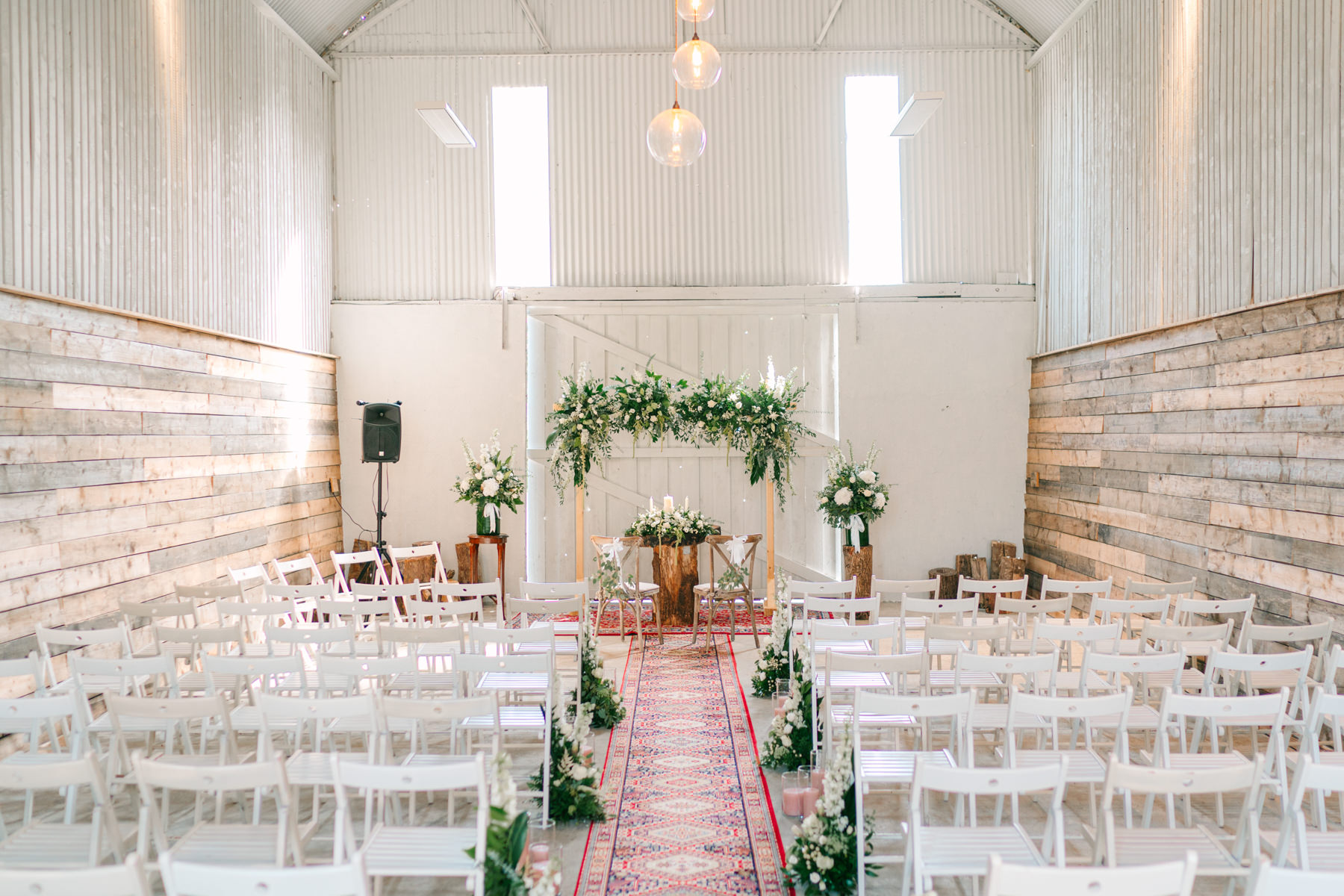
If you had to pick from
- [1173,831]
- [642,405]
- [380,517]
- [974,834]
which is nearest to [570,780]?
[974,834]

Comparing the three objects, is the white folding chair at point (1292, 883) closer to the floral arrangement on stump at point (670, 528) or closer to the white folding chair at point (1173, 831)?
the white folding chair at point (1173, 831)

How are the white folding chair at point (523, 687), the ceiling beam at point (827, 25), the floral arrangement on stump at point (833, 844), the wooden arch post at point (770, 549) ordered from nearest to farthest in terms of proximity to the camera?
1. the floral arrangement on stump at point (833, 844)
2. the white folding chair at point (523, 687)
3. the wooden arch post at point (770, 549)
4. the ceiling beam at point (827, 25)

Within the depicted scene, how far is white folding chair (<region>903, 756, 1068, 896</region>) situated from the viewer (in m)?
3.09

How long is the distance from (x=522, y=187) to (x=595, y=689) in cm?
782

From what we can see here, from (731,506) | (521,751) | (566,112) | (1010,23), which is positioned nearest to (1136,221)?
(1010,23)

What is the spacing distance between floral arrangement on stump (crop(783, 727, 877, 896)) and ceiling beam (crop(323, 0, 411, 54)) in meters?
11.4

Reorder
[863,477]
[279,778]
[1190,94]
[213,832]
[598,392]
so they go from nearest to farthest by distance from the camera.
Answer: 1. [279,778]
2. [213,832]
3. [1190,94]
4. [598,392]
5. [863,477]

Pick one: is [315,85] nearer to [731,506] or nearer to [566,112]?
[566,112]

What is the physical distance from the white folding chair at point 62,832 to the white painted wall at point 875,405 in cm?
839

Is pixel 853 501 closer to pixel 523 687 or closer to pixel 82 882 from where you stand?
pixel 523 687

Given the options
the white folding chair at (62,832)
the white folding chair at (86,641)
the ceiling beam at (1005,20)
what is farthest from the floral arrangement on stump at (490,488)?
the ceiling beam at (1005,20)

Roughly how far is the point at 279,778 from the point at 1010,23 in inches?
487

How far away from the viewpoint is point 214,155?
9.09 m

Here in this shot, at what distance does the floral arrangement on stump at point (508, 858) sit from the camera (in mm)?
3270
